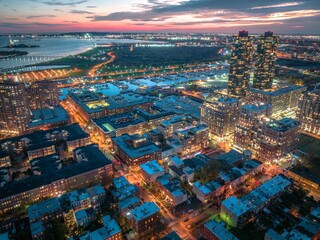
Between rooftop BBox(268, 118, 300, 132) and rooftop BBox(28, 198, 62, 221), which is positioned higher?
rooftop BBox(268, 118, 300, 132)

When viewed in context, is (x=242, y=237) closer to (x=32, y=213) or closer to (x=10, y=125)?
(x=32, y=213)

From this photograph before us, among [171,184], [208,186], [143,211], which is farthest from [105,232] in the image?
[208,186]

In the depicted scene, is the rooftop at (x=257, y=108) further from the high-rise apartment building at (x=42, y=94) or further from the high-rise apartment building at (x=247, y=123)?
the high-rise apartment building at (x=42, y=94)

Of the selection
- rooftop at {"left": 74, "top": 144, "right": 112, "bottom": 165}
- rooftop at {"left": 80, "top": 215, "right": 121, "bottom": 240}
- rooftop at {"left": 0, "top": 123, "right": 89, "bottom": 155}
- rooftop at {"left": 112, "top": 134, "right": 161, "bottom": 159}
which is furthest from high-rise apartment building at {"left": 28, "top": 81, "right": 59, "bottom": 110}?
rooftop at {"left": 80, "top": 215, "right": 121, "bottom": 240}

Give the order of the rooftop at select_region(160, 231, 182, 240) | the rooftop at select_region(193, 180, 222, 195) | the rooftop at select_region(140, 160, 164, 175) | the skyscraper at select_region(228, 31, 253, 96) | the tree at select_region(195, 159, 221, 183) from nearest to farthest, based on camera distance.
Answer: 1. the rooftop at select_region(160, 231, 182, 240)
2. the rooftop at select_region(193, 180, 222, 195)
3. the tree at select_region(195, 159, 221, 183)
4. the rooftop at select_region(140, 160, 164, 175)
5. the skyscraper at select_region(228, 31, 253, 96)

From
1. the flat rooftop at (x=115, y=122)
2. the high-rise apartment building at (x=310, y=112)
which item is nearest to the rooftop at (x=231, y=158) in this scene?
the flat rooftop at (x=115, y=122)

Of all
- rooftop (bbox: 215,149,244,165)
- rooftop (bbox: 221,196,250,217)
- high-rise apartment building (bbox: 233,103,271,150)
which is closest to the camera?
rooftop (bbox: 221,196,250,217)

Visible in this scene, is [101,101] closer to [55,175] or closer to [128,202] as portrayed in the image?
[55,175]

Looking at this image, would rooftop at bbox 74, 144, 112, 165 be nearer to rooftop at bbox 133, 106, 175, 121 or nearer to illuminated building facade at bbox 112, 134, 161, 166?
illuminated building facade at bbox 112, 134, 161, 166

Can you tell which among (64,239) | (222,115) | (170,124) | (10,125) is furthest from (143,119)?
(64,239)
